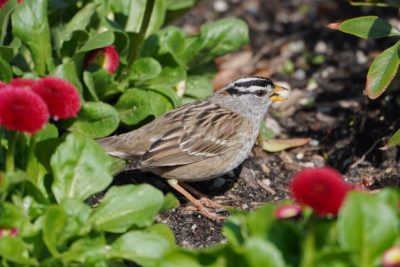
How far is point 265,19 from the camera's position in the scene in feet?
27.4

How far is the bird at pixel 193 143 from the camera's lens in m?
5.41

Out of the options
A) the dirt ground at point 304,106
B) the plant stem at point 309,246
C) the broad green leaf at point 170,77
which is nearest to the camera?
the plant stem at point 309,246

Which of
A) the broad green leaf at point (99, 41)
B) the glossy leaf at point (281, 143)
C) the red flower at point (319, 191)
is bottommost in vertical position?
the glossy leaf at point (281, 143)

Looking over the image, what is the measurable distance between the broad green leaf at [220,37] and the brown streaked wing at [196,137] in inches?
25.7

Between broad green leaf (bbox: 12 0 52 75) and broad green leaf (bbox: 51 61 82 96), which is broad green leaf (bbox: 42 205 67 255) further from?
broad green leaf (bbox: 12 0 52 75)

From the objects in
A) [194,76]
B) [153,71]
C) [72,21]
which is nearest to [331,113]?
[194,76]

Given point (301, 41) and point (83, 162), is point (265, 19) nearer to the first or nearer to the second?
point (301, 41)

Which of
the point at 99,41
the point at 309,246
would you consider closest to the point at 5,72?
the point at 99,41

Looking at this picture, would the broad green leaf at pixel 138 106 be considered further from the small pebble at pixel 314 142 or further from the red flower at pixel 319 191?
the red flower at pixel 319 191

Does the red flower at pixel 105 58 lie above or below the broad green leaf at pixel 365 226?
below

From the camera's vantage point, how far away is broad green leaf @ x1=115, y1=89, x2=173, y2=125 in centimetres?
566

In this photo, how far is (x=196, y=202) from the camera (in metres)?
5.41

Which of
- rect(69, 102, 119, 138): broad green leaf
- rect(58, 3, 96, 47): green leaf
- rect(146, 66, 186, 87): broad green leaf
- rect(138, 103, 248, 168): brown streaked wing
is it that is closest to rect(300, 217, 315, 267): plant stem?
rect(138, 103, 248, 168): brown streaked wing

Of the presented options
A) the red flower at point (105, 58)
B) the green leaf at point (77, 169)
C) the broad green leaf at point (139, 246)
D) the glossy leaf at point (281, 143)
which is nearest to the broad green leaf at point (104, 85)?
the red flower at point (105, 58)
